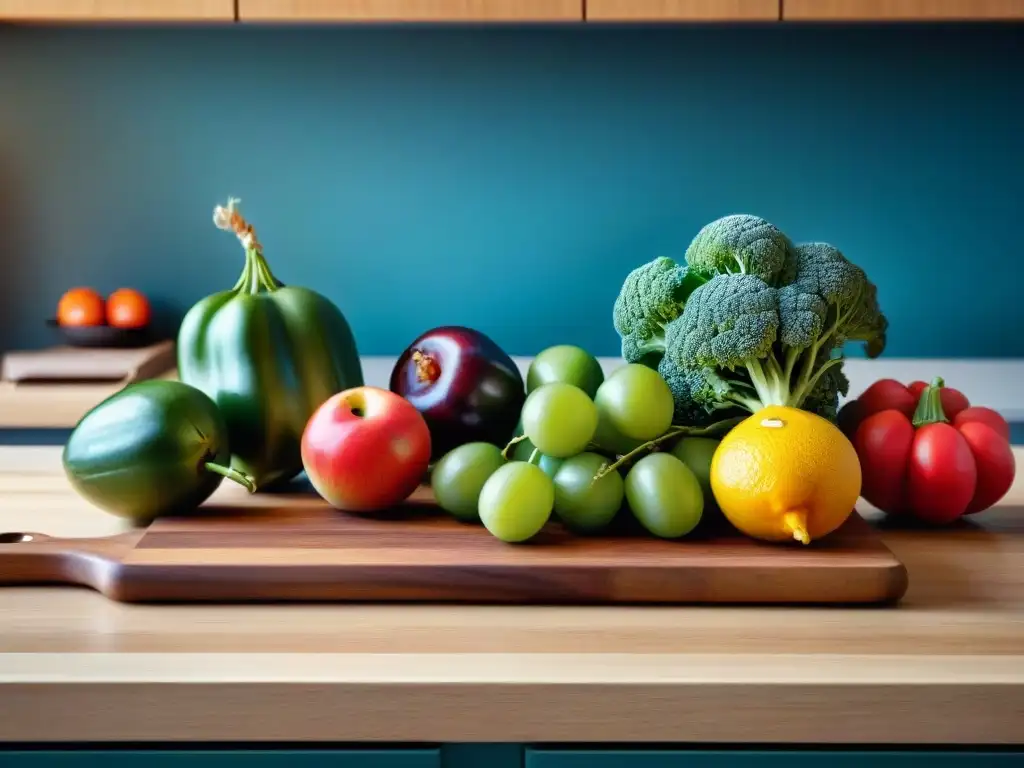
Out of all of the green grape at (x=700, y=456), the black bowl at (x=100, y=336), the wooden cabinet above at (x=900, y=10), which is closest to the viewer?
the green grape at (x=700, y=456)

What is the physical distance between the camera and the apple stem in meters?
1.05

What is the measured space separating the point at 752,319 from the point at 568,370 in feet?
0.61

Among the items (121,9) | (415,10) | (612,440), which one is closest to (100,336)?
(121,9)

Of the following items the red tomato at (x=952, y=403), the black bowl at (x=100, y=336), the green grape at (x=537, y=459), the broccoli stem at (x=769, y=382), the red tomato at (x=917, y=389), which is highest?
the broccoli stem at (x=769, y=382)

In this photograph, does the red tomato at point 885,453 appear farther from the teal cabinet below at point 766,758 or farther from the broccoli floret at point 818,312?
the teal cabinet below at point 766,758

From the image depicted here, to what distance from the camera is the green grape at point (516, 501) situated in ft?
2.68

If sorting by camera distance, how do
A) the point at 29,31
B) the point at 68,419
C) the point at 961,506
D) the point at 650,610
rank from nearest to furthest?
the point at 650,610
the point at 961,506
the point at 68,419
the point at 29,31

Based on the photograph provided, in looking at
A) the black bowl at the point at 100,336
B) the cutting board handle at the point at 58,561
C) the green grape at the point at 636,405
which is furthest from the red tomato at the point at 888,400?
the black bowl at the point at 100,336

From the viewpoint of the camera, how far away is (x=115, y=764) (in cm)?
67

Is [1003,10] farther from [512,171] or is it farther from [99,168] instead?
[99,168]

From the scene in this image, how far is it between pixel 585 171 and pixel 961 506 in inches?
74.2

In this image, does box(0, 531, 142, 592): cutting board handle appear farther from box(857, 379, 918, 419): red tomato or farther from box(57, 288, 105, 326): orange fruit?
box(57, 288, 105, 326): orange fruit

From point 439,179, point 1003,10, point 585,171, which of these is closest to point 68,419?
point 439,179

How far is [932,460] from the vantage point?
0.93 metres
